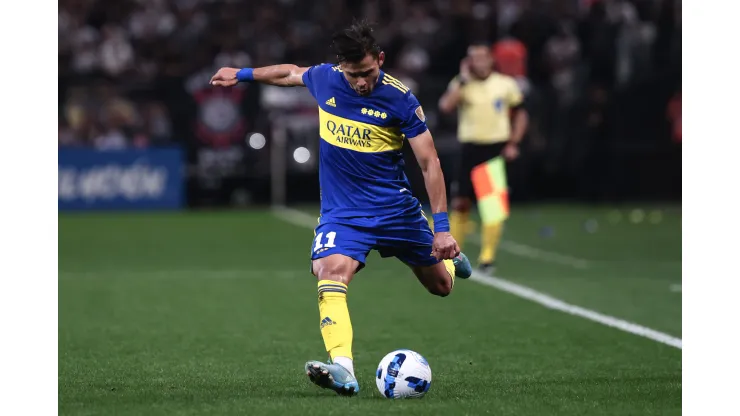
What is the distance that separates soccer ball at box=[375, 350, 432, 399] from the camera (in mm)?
6484

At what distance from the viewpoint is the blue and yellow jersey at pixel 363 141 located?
22.5 feet

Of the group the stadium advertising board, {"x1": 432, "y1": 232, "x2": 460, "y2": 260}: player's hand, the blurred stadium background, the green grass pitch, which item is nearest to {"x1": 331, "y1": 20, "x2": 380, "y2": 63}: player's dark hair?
{"x1": 432, "y1": 232, "x2": 460, "y2": 260}: player's hand

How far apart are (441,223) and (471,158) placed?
24.0ft

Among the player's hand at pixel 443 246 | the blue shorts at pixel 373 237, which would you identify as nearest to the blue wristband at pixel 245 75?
the blue shorts at pixel 373 237

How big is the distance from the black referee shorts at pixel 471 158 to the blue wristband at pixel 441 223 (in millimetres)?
7236

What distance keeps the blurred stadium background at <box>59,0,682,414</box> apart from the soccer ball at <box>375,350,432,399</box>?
3441 mm

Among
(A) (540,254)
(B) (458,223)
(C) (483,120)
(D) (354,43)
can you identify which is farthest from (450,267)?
(A) (540,254)

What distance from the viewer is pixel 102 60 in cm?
2589

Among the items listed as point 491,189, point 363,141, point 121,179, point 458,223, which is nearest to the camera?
point 363,141

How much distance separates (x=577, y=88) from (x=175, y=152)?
23.6 feet

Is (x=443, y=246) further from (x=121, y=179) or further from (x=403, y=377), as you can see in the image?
(x=121, y=179)

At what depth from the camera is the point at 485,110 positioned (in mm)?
14016

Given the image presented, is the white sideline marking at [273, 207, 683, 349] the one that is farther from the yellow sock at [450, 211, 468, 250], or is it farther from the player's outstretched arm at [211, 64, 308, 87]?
the player's outstretched arm at [211, 64, 308, 87]
